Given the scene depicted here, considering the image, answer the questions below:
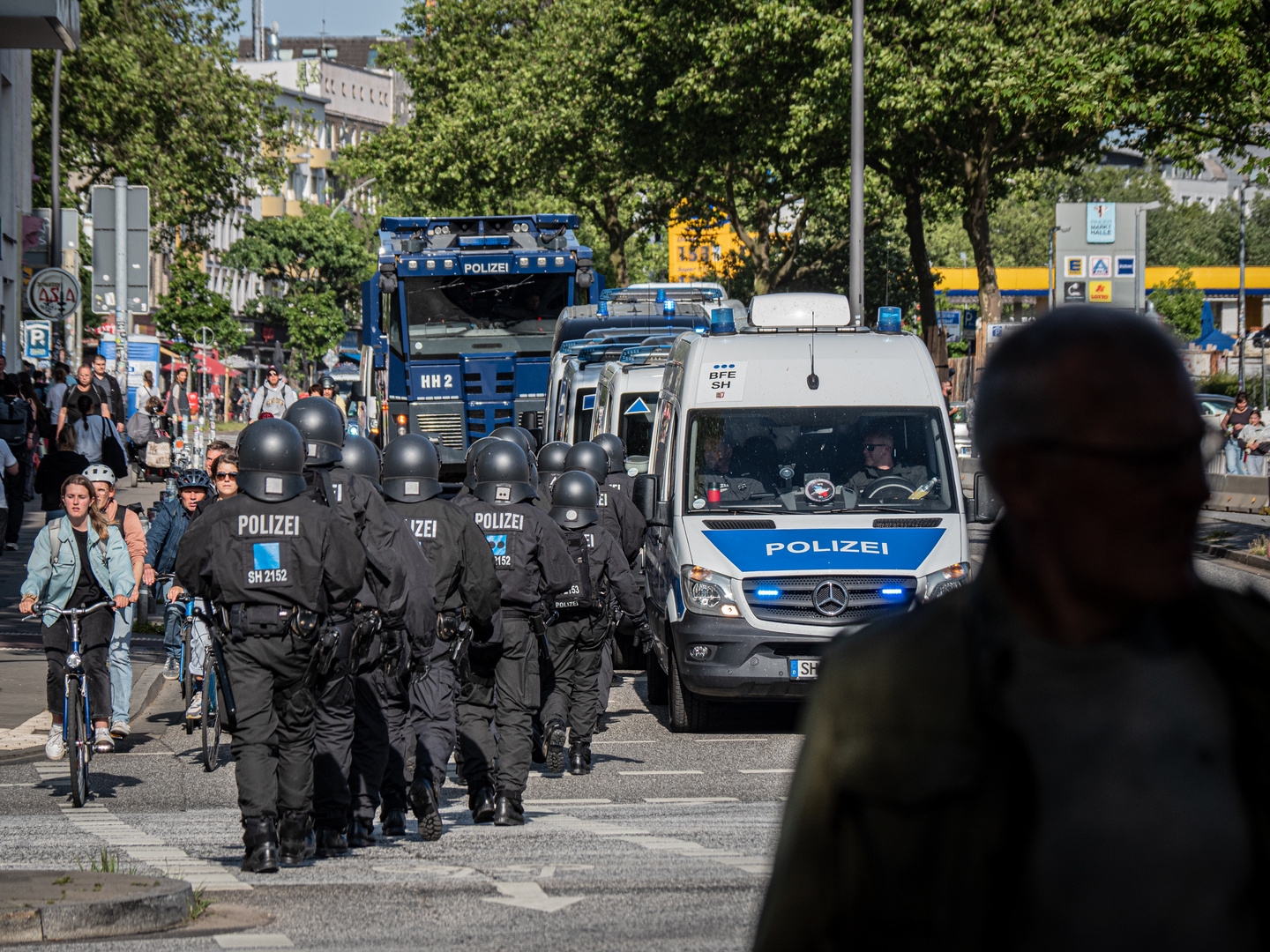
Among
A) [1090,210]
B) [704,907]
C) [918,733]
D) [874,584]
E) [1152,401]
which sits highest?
[1090,210]

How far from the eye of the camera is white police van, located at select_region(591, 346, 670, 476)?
16.1m

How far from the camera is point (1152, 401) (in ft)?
5.88

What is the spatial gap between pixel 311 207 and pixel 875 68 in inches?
2384

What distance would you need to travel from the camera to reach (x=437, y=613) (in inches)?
329

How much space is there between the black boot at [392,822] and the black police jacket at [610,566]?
238 cm

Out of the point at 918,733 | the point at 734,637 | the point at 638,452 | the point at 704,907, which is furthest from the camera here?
the point at 638,452

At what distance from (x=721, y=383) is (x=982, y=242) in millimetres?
22634

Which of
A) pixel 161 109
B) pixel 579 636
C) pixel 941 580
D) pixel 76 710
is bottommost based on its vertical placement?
pixel 76 710

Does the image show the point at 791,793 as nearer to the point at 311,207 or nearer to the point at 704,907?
the point at 704,907

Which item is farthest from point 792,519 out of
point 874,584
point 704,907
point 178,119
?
point 178,119

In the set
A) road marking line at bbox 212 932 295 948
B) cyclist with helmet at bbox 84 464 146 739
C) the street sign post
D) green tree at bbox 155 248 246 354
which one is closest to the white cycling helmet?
cyclist with helmet at bbox 84 464 146 739

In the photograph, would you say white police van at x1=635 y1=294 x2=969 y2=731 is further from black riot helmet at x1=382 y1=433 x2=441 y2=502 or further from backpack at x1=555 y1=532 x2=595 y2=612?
black riot helmet at x1=382 y1=433 x2=441 y2=502

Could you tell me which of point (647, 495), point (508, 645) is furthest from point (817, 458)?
point (508, 645)

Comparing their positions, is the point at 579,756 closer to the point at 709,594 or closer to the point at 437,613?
the point at 709,594
